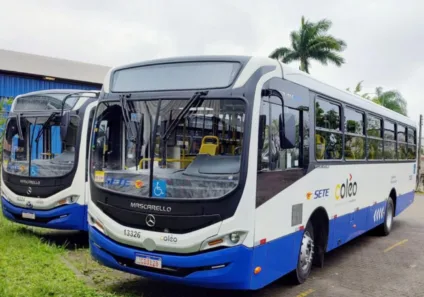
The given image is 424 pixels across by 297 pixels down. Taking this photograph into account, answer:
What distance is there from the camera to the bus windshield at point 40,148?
785 cm

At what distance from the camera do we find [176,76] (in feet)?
17.0

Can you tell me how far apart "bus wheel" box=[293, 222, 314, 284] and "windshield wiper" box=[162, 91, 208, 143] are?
2309 millimetres

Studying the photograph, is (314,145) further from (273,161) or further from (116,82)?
(116,82)

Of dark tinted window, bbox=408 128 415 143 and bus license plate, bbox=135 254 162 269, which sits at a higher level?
dark tinted window, bbox=408 128 415 143

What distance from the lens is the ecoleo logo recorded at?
712cm

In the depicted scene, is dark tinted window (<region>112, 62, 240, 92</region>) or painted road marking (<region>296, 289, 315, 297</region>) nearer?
dark tinted window (<region>112, 62, 240, 92</region>)

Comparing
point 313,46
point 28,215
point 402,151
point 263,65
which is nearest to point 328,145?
point 263,65

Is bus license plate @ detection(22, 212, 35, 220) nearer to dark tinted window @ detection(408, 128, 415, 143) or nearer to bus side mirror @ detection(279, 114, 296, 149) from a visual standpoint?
bus side mirror @ detection(279, 114, 296, 149)

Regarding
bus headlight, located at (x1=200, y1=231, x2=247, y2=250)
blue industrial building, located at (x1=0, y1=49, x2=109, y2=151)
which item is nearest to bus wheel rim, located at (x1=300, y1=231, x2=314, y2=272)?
bus headlight, located at (x1=200, y1=231, x2=247, y2=250)

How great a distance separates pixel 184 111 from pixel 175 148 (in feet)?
1.88

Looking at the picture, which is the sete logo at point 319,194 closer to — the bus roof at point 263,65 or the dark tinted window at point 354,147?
the dark tinted window at point 354,147

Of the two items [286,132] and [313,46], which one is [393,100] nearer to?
[313,46]

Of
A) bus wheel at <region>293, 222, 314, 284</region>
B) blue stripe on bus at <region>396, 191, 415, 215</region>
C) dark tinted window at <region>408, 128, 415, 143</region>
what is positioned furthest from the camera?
dark tinted window at <region>408, 128, 415, 143</region>

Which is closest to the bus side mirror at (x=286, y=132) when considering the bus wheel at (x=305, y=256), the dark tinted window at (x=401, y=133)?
the bus wheel at (x=305, y=256)
